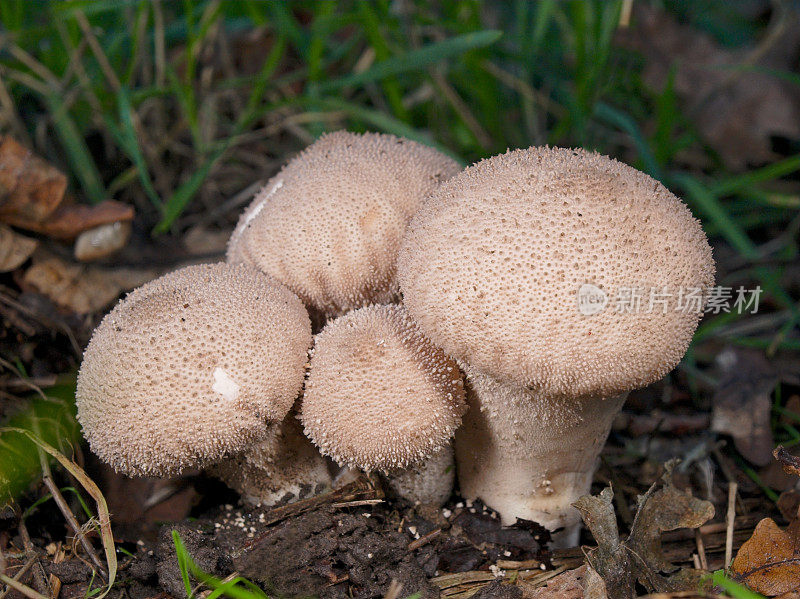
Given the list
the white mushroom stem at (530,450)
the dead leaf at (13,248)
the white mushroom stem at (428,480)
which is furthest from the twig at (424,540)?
the dead leaf at (13,248)

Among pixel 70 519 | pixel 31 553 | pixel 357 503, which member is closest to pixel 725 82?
pixel 357 503

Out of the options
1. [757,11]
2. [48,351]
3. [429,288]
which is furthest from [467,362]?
[757,11]

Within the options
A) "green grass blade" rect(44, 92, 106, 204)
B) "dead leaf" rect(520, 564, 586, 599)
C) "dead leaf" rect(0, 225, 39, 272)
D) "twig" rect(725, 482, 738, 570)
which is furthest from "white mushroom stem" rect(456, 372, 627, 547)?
"green grass blade" rect(44, 92, 106, 204)

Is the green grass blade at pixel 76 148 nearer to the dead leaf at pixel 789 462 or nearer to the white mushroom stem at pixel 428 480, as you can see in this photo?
the white mushroom stem at pixel 428 480

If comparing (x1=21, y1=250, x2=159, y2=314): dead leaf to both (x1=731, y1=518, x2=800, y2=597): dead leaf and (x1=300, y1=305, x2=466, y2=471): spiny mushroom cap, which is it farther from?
(x1=731, y1=518, x2=800, y2=597): dead leaf

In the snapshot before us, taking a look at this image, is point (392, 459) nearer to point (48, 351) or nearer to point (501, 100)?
point (48, 351)
